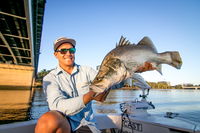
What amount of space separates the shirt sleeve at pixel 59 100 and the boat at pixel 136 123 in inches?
52.8

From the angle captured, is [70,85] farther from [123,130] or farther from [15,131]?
[123,130]

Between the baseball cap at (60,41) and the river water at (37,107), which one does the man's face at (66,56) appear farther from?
the river water at (37,107)

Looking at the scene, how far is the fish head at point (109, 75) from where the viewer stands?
202 cm

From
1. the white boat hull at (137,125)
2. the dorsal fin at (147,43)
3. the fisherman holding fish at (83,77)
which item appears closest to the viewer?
the fisherman holding fish at (83,77)

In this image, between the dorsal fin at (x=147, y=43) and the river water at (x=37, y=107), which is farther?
the river water at (x=37, y=107)

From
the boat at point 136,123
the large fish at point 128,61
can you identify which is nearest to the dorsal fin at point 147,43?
the large fish at point 128,61

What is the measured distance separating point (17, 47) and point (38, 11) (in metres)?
10.2

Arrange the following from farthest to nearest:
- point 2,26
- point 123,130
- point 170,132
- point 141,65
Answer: point 2,26, point 123,130, point 170,132, point 141,65

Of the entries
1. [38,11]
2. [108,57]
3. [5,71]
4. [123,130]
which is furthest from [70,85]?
[5,71]

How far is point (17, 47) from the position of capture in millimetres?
24156

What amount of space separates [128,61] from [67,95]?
1.02m

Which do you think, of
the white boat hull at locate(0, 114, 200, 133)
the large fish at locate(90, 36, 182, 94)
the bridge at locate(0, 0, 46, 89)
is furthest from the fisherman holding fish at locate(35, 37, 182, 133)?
the bridge at locate(0, 0, 46, 89)

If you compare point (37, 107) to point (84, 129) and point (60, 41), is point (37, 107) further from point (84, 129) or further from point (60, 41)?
point (60, 41)

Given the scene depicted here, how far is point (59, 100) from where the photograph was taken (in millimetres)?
2314
